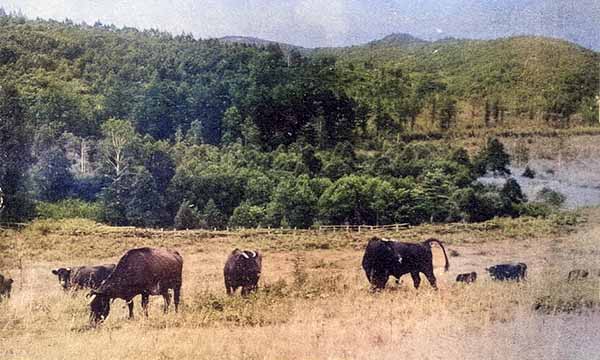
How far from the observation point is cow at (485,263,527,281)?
5.48m

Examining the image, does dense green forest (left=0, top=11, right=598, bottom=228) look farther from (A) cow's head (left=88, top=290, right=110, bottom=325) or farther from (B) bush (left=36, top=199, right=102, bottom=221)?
(A) cow's head (left=88, top=290, right=110, bottom=325)

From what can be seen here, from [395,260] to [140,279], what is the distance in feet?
5.95

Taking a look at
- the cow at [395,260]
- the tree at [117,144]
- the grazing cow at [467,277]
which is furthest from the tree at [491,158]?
the tree at [117,144]

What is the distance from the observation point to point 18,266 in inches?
201

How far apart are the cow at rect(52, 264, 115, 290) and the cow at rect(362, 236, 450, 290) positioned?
71.3 inches

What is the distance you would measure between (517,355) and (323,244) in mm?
1675

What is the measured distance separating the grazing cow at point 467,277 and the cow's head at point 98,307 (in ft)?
8.26

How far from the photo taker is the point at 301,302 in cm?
519

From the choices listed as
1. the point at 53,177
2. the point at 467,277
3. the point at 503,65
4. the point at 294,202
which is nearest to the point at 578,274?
the point at 467,277

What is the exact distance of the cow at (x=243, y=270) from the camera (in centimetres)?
519

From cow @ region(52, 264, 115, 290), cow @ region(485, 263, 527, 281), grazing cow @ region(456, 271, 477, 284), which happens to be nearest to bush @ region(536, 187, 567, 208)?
cow @ region(485, 263, 527, 281)

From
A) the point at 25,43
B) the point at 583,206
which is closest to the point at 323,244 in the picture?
the point at 583,206

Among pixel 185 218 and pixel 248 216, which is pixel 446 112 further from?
pixel 185 218

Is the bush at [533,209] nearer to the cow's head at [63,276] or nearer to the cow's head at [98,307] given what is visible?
the cow's head at [98,307]
